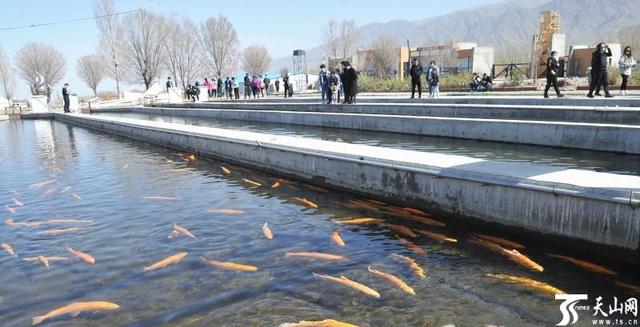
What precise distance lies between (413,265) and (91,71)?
100696mm

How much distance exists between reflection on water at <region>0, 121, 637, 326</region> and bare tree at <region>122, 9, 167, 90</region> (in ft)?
191

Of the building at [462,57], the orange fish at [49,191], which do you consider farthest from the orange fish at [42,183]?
the building at [462,57]

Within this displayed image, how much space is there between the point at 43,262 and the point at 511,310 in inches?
221

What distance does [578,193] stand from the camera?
221 inches

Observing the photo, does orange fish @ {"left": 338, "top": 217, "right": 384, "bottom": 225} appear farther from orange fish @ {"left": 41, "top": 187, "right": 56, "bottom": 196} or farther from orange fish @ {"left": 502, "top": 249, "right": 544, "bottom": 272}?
orange fish @ {"left": 41, "top": 187, "right": 56, "bottom": 196}

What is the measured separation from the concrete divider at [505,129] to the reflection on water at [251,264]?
197 inches

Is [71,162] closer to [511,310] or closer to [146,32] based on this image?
[511,310]

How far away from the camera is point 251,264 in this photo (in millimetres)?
6062

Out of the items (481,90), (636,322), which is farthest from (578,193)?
(481,90)

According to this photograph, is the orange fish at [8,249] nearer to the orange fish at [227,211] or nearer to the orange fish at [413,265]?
the orange fish at [227,211]

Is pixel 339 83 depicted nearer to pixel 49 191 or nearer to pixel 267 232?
pixel 49 191

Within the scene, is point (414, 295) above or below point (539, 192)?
→ below

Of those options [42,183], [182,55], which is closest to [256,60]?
[182,55]

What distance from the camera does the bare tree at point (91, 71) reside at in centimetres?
9344
